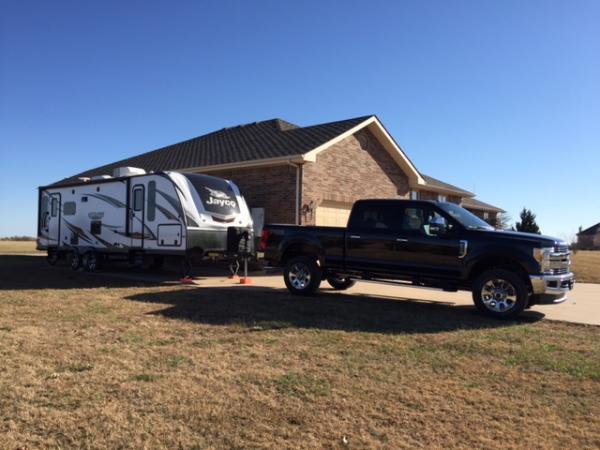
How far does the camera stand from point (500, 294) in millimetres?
8406

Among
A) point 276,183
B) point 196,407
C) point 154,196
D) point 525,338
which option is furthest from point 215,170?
point 196,407

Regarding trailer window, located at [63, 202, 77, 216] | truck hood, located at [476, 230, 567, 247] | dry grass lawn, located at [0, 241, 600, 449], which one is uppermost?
trailer window, located at [63, 202, 77, 216]

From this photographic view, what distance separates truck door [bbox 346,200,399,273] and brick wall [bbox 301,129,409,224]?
6.51 metres

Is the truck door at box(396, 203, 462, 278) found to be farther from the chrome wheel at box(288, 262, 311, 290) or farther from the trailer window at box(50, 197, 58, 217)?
the trailer window at box(50, 197, 58, 217)

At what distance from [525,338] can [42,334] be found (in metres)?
6.64

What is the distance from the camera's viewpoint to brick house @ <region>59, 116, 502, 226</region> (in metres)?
16.6

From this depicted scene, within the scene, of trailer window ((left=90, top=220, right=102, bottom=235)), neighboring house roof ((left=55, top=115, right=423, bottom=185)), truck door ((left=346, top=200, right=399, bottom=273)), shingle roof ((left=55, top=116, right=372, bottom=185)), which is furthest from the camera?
shingle roof ((left=55, top=116, right=372, bottom=185))

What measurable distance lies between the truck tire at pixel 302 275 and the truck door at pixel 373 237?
29.3 inches

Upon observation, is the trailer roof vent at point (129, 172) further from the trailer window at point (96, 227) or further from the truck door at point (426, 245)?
the truck door at point (426, 245)

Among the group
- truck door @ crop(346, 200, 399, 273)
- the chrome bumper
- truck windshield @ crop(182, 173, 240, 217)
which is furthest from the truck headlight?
truck windshield @ crop(182, 173, 240, 217)

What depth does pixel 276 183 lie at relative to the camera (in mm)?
16969

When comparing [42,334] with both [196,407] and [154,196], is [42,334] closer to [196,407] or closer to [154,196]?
[196,407]

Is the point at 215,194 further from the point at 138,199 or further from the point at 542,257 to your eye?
the point at 542,257

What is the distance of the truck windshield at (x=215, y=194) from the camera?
13.3 metres
